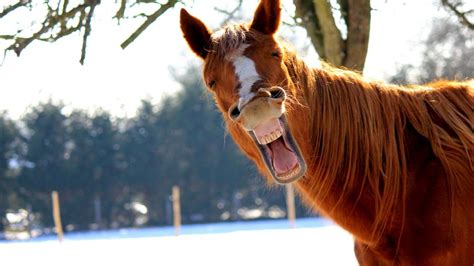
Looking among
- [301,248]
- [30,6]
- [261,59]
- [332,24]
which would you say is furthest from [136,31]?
[301,248]

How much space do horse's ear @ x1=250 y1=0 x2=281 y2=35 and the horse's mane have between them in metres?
0.18

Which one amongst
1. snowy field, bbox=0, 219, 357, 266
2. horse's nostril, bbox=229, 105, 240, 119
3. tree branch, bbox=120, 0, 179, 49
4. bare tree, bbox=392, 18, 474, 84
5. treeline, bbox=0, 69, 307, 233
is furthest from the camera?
bare tree, bbox=392, 18, 474, 84

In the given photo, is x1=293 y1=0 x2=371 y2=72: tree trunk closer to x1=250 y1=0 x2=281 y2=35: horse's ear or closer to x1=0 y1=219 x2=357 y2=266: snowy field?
x1=250 y1=0 x2=281 y2=35: horse's ear

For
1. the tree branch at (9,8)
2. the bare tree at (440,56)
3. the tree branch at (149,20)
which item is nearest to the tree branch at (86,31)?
the tree branch at (149,20)

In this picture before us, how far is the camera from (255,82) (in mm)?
3693

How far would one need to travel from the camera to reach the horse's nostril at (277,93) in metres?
3.61

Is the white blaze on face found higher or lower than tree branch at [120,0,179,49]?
lower

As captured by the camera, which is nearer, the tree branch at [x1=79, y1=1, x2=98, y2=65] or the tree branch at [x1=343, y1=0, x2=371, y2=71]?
the tree branch at [x1=79, y1=1, x2=98, y2=65]

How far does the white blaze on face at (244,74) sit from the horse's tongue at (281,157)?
0.92ft

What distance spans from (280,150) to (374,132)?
60 centimetres

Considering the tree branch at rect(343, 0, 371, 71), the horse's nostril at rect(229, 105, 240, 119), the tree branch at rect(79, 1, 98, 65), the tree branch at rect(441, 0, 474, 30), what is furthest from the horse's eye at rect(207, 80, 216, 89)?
the tree branch at rect(441, 0, 474, 30)

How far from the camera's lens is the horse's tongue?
3.69 m

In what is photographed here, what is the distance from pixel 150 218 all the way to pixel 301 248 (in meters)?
16.5

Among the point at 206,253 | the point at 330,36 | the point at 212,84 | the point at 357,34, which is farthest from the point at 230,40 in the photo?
the point at 206,253
